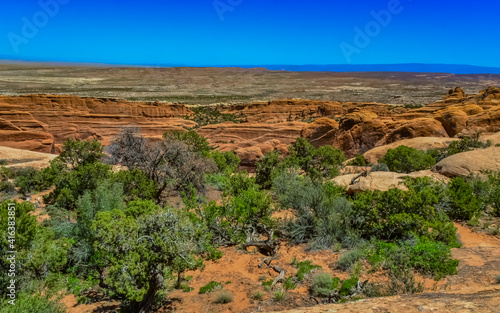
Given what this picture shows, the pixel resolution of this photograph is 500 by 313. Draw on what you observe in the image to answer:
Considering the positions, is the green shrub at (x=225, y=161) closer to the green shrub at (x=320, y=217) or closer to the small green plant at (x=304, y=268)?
the green shrub at (x=320, y=217)

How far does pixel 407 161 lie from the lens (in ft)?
59.5

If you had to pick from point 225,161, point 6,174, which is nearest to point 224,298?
point 225,161

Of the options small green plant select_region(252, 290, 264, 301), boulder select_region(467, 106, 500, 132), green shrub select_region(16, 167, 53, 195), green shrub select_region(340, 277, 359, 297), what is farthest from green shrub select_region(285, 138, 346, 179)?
green shrub select_region(16, 167, 53, 195)

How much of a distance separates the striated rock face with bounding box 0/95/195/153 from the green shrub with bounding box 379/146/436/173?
2630 centimetres

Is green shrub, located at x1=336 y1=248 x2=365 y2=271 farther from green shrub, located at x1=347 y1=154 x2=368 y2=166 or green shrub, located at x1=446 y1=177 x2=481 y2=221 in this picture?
green shrub, located at x1=347 y1=154 x2=368 y2=166

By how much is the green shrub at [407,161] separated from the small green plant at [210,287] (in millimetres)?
14130

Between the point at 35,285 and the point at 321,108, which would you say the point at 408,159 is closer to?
the point at 35,285

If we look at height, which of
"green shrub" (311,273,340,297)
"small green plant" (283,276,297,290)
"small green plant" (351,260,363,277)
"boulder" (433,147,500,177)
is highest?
"boulder" (433,147,500,177)

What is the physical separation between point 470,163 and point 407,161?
3.92m

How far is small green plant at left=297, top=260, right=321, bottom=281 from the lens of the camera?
8.73m

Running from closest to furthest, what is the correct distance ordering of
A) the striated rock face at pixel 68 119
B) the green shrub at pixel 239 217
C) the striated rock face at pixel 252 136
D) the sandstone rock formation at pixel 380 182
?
the green shrub at pixel 239 217, the sandstone rock formation at pixel 380 182, the striated rock face at pixel 252 136, the striated rock face at pixel 68 119

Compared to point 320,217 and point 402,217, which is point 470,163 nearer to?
point 402,217

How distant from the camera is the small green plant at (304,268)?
8734 millimetres

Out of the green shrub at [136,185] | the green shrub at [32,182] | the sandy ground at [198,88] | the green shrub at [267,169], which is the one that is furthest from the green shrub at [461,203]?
the sandy ground at [198,88]
